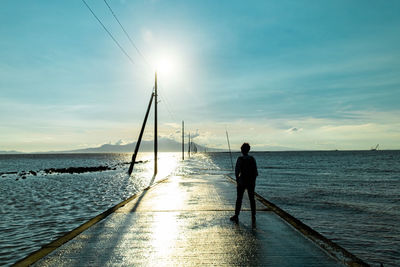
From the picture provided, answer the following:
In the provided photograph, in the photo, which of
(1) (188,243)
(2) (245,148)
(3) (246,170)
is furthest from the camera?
(2) (245,148)

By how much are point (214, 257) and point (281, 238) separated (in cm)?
188

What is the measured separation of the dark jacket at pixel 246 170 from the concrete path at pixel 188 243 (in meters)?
1.08

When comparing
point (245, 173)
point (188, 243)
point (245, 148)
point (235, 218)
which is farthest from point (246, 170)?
point (188, 243)

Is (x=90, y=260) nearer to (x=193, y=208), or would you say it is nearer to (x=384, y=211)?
(x=193, y=208)

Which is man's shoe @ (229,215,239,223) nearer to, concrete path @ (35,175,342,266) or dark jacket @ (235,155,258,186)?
concrete path @ (35,175,342,266)

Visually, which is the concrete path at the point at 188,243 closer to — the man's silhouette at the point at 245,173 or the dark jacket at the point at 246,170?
the man's silhouette at the point at 245,173

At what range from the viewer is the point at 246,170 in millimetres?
7398

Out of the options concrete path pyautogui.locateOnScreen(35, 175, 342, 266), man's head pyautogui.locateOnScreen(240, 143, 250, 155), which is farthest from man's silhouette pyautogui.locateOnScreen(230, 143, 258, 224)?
concrete path pyautogui.locateOnScreen(35, 175, 342, 266)

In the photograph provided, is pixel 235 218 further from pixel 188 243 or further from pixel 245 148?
pixel 188 243

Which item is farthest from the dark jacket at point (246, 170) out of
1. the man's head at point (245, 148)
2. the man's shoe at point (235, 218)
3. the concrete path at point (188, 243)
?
the concrete path at point (188, 243)

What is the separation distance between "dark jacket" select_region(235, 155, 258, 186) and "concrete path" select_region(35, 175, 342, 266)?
108 cm

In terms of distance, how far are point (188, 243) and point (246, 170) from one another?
2574 mm

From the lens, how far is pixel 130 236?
622cm

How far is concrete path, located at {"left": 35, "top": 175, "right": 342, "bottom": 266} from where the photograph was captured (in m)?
4.76
